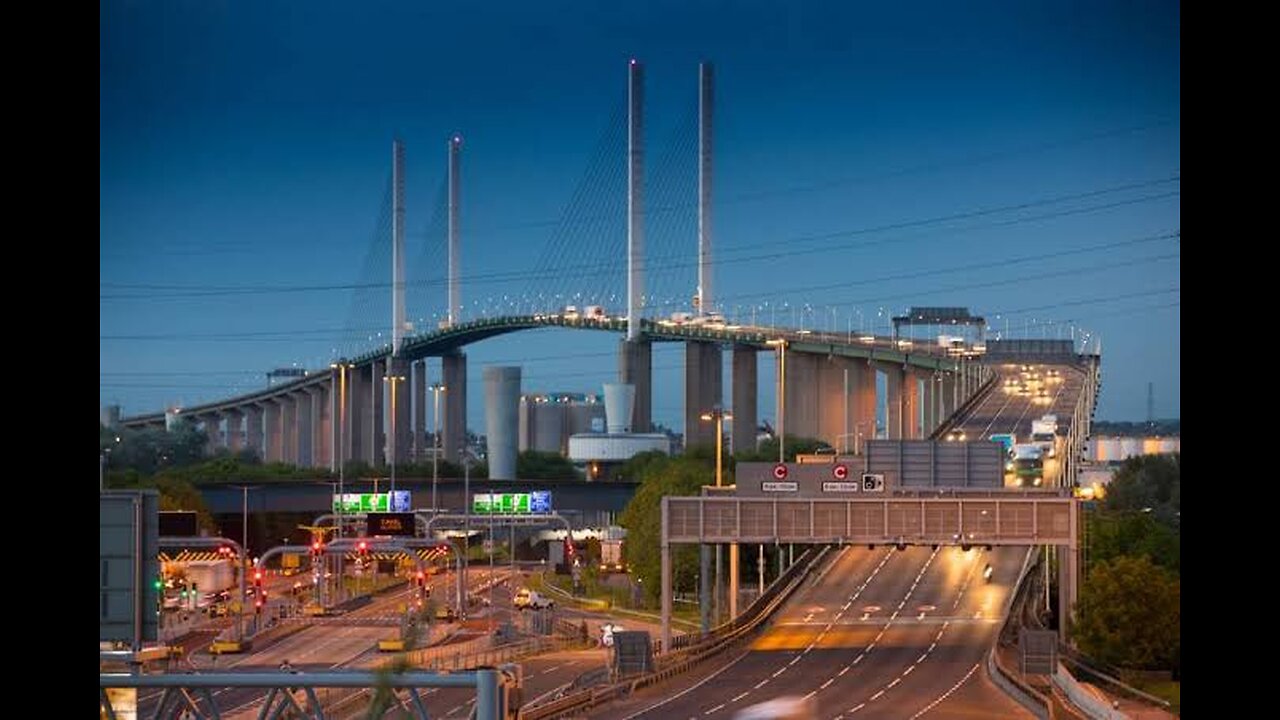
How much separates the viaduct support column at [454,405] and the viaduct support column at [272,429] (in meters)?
13.6

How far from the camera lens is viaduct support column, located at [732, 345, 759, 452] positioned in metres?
81.2

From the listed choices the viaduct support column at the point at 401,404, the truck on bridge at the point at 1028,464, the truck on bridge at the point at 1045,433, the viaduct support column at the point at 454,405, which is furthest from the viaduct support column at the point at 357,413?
the truck on bridge at the point at 1028,464

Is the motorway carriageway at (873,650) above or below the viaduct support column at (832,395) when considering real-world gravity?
below

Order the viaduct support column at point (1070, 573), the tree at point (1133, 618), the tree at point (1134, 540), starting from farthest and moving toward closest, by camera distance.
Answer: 1. the tree at point (1134, 540)
2. the viaduct support column at point (1070, 573)
3. the tree at point (1133, 618)

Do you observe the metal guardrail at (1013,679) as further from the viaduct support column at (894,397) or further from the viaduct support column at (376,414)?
the viaduct support column at (376,414)

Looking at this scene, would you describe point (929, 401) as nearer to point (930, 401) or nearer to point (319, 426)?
point (930, 401)

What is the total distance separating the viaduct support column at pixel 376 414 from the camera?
9225 centimetres

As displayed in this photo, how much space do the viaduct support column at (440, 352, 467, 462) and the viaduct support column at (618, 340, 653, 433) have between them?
7.27m

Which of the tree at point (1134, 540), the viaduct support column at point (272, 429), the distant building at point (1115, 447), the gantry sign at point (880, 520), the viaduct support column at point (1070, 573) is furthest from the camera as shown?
the distant building at point (1115, 447)

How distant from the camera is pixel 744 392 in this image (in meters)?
84.1

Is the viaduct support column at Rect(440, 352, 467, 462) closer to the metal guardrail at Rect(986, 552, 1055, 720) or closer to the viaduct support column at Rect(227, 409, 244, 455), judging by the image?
the viaduct support column at Rect(227, 409, 244, 455)

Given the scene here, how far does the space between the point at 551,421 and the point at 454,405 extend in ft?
176
